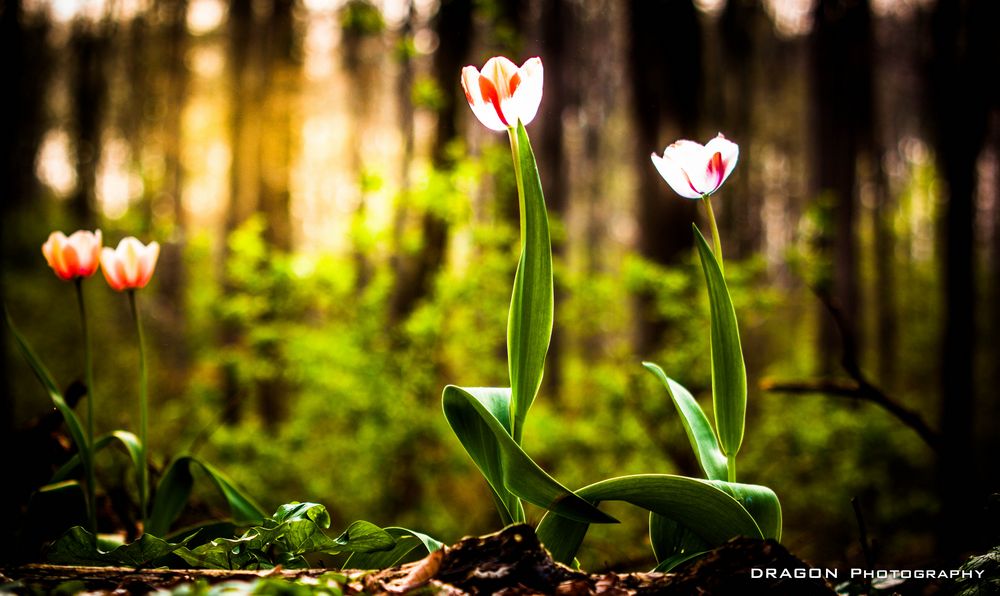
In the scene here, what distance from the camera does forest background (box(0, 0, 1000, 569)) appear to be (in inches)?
158

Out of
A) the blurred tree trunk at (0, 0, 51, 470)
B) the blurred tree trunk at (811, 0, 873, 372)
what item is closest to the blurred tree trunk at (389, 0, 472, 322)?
the blurred tree trunk at (0, 0, 51, 470)

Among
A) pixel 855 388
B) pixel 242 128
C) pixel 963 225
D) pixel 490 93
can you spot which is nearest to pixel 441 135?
pixel 242 128

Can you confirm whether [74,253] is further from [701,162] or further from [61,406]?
[701,162]

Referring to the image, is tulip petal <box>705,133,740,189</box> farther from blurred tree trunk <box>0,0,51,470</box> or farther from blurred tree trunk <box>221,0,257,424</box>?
blurred tree trunk <box>221,0,257,424</box>

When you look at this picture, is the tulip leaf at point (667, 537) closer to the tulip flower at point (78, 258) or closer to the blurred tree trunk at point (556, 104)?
the tulip flower at point (78, 258)

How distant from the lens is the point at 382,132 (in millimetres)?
16906

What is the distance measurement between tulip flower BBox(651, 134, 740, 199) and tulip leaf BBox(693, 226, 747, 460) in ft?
0.36

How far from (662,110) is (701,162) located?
411 centimetres

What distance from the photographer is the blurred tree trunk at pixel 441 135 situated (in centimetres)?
490

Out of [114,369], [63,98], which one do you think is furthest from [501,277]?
[63,98]

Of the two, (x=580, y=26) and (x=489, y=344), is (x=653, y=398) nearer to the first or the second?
(x=489, y=344)

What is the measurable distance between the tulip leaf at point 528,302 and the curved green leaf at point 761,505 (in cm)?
43

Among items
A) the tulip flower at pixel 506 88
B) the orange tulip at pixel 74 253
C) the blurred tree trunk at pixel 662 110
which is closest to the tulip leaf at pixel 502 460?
the tulip flower at pixel 506 88

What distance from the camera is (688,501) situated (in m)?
1.14
